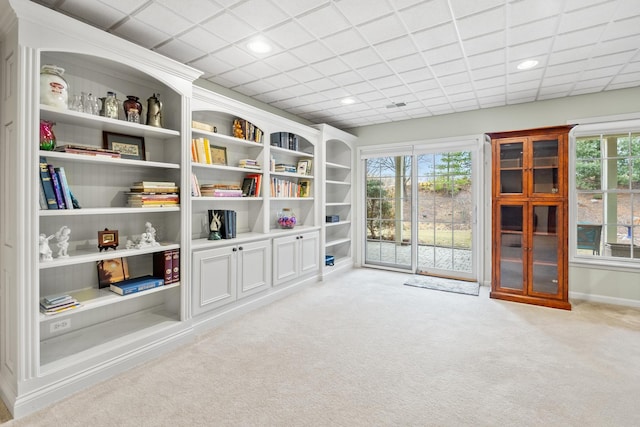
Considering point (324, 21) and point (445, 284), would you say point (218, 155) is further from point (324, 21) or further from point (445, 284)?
point (445, 284)

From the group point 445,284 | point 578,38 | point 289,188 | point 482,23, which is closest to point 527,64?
point 578,38

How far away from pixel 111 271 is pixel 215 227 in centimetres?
102

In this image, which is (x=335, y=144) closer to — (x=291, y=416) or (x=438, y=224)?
(x=438, y=224)

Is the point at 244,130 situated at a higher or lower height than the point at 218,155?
higher

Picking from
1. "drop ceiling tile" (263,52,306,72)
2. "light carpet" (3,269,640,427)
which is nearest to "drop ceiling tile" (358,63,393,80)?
"drop ceiling tile" (263,52,306,72)

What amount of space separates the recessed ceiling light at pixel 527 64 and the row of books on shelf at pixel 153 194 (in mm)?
3542

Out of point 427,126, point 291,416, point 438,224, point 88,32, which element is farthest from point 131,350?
point 427,126

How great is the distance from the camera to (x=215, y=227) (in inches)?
130

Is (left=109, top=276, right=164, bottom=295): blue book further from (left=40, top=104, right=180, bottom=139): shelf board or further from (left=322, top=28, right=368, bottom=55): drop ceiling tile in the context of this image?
(left=322, top=28, right=368, bottom=55): drop ceiling tile

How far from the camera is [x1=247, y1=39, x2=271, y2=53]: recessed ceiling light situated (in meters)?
2.63

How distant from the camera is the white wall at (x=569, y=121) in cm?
377

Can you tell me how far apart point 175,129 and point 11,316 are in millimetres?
1799

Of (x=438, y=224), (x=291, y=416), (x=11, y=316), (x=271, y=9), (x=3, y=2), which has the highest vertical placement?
(x=271, y=9)

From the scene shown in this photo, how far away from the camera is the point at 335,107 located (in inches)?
179
